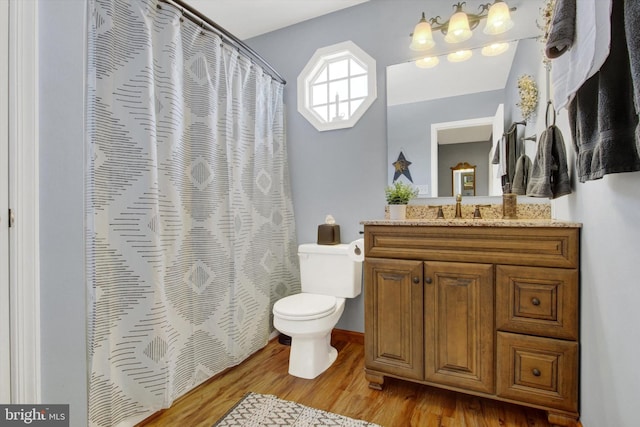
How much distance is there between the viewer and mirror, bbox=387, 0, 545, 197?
1844 mm

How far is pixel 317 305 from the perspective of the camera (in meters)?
1.86

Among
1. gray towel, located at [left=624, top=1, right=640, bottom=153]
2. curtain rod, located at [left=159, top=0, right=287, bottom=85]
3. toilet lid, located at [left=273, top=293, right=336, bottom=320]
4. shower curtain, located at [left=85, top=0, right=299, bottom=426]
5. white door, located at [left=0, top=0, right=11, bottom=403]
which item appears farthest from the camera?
toilet lid, located at [left=273, top=293, right=336, bottom=320]

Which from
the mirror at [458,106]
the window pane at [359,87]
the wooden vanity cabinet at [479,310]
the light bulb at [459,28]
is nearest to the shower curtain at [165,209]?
the window pane at [359,87]

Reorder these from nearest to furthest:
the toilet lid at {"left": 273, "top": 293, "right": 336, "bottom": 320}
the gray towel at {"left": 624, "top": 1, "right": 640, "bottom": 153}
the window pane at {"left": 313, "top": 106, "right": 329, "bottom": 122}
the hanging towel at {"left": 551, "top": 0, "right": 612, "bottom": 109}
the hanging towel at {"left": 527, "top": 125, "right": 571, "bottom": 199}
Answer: the gray towel at {"left": 624, "top": 1, "right": 640, "bottom": 153}, the hanging towel at {"left": 551, "top": 0, "right": 612, "bottom": 109}, the hanging towel at {"left": 527, "top": 125, "right": 571, "bottom": 199}, the toilet lid at {"left": 273, "top": 293, "right": 336, "bottom": 320}, the window pane at {"left": 313, "top": 106, "right": 329, "bottom": 122}

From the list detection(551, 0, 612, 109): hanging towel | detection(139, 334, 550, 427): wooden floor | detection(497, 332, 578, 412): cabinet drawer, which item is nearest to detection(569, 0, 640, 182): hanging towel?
detection(551, 0, 612, 109): hanging towel

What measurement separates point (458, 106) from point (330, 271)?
4.65 ft

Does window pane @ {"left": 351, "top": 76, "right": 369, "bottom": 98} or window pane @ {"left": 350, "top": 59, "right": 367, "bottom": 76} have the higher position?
window pane @ {"left": 350, "top": 59, "right": 367, "bottom": 76}

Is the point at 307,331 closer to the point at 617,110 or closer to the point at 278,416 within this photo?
the point at 278,416

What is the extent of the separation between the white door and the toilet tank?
1509 millimetres

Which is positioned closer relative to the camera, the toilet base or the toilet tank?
the toilet base

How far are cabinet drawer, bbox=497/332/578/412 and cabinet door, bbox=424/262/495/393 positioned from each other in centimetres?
6

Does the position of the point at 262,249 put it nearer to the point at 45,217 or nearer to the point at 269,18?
the point at 45,217

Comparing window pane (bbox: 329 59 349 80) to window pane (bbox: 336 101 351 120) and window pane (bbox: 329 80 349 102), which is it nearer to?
window pane (bbox: 329 80 349 102)

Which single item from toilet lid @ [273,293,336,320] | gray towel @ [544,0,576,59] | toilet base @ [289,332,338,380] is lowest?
toilet base @ [289,332,338,380]
